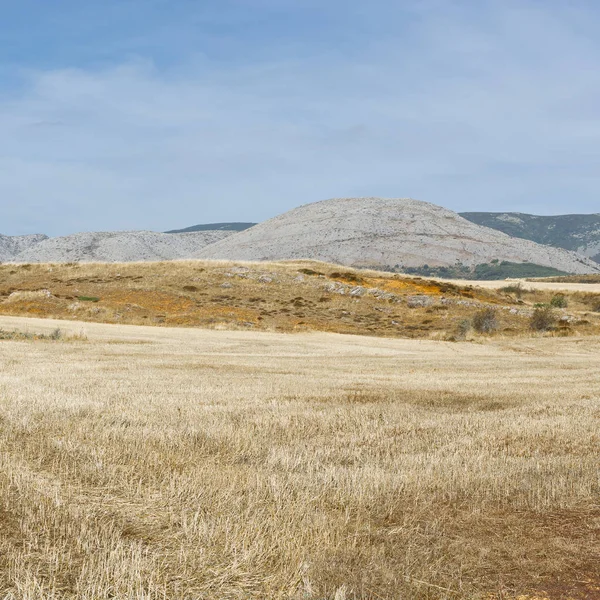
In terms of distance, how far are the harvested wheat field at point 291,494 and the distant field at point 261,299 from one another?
143 ft

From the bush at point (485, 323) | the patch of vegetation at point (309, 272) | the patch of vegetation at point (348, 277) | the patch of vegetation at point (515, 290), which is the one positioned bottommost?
the bush at point (485, 323)

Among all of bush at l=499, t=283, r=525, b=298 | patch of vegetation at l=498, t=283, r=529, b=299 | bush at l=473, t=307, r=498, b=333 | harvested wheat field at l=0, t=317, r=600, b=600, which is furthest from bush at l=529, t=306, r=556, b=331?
harvested wheat field at l=0, t=317, r=600, b=600

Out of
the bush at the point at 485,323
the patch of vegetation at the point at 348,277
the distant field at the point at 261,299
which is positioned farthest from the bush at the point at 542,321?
the patch of vegetation at the point at 348,277

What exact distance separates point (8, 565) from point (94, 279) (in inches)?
3095

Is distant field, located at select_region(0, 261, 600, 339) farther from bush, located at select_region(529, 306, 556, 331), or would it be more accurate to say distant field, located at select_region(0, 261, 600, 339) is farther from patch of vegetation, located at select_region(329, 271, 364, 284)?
bush, located at select_region(529, 306, 556, 331)

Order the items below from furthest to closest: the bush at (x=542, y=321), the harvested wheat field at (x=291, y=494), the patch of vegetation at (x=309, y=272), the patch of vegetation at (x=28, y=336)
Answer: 1. the patch of vegetation at (x=309, y=272)
2. the bush at (x=542, y=321)
3. the patch of vegetation at (x=28, y=336)
4. the harvested wheat field at (x=291, y=494)

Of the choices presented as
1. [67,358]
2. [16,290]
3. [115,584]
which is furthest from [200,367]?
[16,290]

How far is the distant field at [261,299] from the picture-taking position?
62822 mm

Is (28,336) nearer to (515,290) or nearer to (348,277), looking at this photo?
(348,277)

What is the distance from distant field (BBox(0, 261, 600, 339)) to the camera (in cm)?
6282

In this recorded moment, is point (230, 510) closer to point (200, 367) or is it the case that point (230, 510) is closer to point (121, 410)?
point (121, 410)

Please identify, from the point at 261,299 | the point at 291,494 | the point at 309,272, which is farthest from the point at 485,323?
the point at 291,494

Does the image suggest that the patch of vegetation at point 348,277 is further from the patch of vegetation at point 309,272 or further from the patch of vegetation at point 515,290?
the patch of vegetation at point 515,290

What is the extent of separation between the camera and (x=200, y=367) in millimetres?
25297
